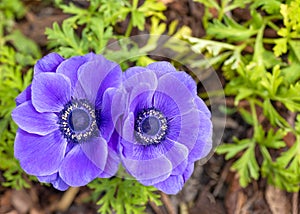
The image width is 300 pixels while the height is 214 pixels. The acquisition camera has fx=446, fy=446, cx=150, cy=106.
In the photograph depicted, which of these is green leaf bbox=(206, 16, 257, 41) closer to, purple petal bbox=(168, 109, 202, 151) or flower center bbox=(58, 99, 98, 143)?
purple petal bbox=(168, 109, 202, 151)

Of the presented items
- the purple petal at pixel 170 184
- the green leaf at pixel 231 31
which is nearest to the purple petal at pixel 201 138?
the purple petal at pixel 170 184

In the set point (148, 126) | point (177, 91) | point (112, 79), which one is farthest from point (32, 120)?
point (177, 91)

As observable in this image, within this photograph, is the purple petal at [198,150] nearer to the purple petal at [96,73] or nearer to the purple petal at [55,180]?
the purple petal at [96,73]

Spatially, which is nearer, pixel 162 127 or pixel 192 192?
pixel 162 127

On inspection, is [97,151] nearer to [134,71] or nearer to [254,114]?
[134,71]

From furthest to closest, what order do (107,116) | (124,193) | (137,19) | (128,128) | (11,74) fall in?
(137,19)
(11,74)
(124,193)
(107,116)
(128,128)

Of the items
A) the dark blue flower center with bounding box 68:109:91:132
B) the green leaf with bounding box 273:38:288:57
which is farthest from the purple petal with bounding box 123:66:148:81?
the green leaf with bounding box 273:38:288:57

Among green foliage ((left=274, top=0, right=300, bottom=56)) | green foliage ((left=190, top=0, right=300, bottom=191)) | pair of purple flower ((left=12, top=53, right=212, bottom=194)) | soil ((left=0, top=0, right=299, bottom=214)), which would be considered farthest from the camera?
soil ((left=0, top=0, right=299, bottom=214))
